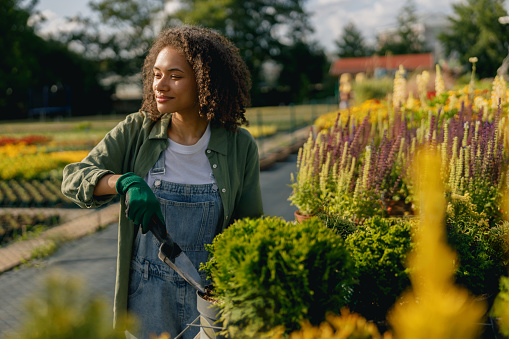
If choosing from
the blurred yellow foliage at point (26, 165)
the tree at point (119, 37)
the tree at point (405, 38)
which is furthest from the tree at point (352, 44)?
the blurred yellow foliage at point (26, 165)

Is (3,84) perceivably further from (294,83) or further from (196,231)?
(196,231)

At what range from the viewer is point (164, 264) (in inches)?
79.5

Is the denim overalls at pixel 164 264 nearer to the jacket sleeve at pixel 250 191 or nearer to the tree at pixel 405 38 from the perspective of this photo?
the jacket sleeve at pixel 250 191

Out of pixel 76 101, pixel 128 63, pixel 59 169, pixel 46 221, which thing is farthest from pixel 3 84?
pixel 46 221

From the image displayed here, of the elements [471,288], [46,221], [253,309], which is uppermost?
[253,309]

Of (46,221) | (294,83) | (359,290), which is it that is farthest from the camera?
(294,83)

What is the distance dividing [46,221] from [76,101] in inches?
1354

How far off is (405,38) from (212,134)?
72174mm

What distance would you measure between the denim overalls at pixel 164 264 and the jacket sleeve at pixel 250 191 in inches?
4.9

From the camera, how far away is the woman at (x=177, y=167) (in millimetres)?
2027

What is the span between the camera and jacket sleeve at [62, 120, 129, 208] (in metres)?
1.85

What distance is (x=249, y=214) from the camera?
219 centimetres

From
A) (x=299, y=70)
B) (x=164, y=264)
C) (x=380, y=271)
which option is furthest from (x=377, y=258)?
(x=299, y=70)

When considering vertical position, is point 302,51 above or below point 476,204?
above
